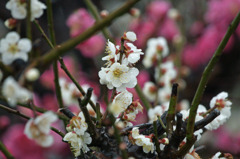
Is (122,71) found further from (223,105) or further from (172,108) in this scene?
(223,105)

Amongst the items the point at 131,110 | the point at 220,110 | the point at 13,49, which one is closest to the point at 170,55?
the point at 220,110

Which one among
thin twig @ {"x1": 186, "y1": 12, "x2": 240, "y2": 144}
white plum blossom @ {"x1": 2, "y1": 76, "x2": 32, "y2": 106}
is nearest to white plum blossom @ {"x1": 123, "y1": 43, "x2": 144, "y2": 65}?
thin twig @ {"x1": 186, "y1": 12, "x2": 240, "y2": 144}

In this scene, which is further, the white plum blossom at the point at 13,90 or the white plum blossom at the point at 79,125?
the white plum blossom at the point at 79,125

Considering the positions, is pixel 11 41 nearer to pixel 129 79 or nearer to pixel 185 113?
pixel 129 79

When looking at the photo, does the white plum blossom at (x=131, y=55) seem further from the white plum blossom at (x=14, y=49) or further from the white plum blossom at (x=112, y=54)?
the white plum blossom at (x=14, y=49)

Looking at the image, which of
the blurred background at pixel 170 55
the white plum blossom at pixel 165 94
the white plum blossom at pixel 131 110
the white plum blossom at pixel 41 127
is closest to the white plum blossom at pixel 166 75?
the white plum blossom at pixel 165 94

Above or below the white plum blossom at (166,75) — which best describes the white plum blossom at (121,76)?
below

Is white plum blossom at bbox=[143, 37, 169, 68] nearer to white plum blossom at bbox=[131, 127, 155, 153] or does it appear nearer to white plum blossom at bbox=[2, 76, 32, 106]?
white plum blossom at bbox=[131, 127, 155, 153]
